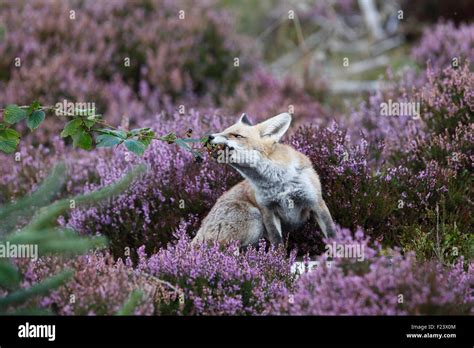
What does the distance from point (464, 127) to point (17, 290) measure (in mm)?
3800

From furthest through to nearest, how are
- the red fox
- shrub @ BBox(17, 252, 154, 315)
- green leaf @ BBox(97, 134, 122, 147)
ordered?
the red fox
green leaf @ BBox(97, 134, 122, 147)
shrub @ BBox(17, 252, 154, 315)

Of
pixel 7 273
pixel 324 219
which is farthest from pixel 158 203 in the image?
pixel 7 273

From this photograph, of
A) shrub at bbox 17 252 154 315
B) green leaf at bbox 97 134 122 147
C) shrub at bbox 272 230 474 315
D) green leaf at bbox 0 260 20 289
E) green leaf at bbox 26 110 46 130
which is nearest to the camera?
green leaf at bbox 0 260 20 289

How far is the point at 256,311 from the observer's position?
4.21 m

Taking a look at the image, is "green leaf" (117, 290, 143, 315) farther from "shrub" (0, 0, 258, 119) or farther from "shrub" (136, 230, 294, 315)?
"shrub" (0, 0, 258, 119)

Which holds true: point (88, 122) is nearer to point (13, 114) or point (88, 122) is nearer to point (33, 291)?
point (13, 114)

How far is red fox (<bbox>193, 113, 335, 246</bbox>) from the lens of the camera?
4906mm

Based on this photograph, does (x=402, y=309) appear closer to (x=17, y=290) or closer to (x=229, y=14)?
(x=17, y=290)

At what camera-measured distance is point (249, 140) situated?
492 centimetres

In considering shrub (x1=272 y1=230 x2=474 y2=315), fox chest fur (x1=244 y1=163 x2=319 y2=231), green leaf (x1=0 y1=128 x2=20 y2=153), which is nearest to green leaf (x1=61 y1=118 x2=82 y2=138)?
green leaf (x1=0 y1=128 x2=20 y2=153)

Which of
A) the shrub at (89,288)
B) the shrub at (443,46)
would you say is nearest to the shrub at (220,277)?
the shrub at (89,288)

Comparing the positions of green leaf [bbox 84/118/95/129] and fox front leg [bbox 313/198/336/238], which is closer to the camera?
green leaf [bbox 84/118/95/129]

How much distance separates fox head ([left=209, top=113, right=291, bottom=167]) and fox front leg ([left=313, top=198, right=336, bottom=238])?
1.59 feet
